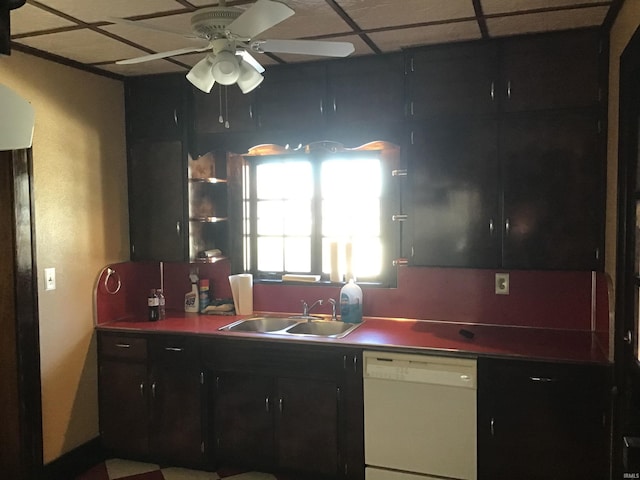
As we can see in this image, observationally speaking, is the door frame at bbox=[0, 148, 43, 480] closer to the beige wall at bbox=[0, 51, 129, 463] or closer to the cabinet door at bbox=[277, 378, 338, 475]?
the beige wall at bbox=[0, 51, 129, 463]

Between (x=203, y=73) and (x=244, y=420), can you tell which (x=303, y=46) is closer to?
(x=203, y=73)

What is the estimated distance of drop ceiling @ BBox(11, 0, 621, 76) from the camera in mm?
2414

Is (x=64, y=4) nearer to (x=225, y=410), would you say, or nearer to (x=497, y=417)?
(x=225, y=410)

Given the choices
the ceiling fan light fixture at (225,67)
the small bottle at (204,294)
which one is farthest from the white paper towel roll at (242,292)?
the ceiling fan light fixture at (225,67)

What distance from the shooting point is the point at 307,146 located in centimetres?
356

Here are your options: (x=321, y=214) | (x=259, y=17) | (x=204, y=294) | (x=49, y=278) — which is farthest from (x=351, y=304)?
(x=259, y=17)

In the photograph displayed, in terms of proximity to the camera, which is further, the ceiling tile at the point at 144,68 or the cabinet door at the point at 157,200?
the cabinet door at the point at 157,200

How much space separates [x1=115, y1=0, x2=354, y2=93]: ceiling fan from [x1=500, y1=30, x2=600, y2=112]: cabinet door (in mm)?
1177

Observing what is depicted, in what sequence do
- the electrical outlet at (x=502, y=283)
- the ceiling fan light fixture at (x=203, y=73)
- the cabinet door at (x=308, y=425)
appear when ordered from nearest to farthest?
the ceiling fan light fixture at (x=203, y=73) → the cabinet door at (x=308, y=425) → the electrical outlet at (x=502, y=283)

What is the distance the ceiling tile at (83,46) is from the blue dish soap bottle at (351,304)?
5.93ft

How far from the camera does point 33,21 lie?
2.58 m

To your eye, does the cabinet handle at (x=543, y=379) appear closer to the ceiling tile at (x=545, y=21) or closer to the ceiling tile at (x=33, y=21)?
the ceiling tile at (x=545, y=21)

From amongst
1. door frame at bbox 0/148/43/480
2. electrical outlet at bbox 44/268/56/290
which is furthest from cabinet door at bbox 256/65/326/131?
electrical outlet at bbox 44/268/56/290

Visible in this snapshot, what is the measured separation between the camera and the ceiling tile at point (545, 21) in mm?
2602
